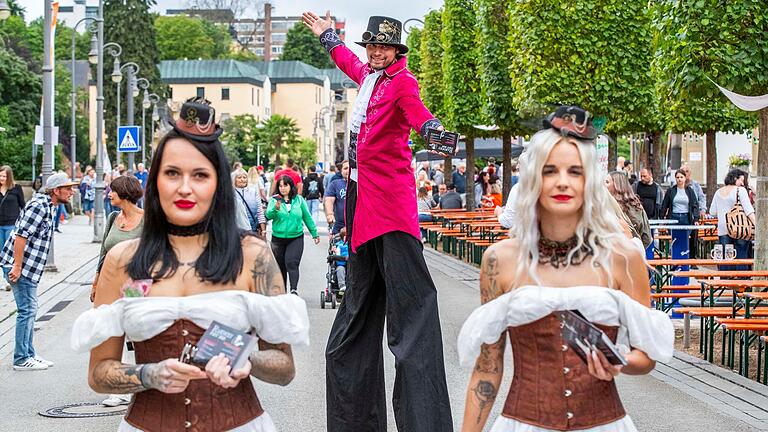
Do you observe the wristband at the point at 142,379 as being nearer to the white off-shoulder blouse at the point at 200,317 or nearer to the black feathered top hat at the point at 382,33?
the white off-shoulder blouse at the point at 200,317

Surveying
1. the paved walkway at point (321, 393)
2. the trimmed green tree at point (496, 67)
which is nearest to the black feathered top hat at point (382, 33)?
the paved walkway at point (321, 393)

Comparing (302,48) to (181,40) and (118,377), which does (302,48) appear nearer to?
(181,40)

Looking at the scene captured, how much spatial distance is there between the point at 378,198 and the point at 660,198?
65.3ft

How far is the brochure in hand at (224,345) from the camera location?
3.45 meters

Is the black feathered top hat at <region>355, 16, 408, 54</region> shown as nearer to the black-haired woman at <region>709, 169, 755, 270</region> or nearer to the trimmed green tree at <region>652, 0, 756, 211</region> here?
Result: the trimmed green tree at <region>652, 0, 756, 211</region>

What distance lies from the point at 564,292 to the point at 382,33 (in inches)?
106

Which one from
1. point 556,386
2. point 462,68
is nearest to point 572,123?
point 556,386

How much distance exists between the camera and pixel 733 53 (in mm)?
13039

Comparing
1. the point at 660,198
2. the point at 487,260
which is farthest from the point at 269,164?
the point at 487,260

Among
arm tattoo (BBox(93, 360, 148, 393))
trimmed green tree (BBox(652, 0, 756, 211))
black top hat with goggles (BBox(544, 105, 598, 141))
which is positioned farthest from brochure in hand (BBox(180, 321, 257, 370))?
trimmed green tree (BBox(652, 0, 756, 211))

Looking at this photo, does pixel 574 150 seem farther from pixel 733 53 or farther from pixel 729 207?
pixel 729 207

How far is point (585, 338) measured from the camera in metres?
3.59

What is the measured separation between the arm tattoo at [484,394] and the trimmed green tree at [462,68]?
97.7 feet

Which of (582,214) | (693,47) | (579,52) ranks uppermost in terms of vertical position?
(579,52)
